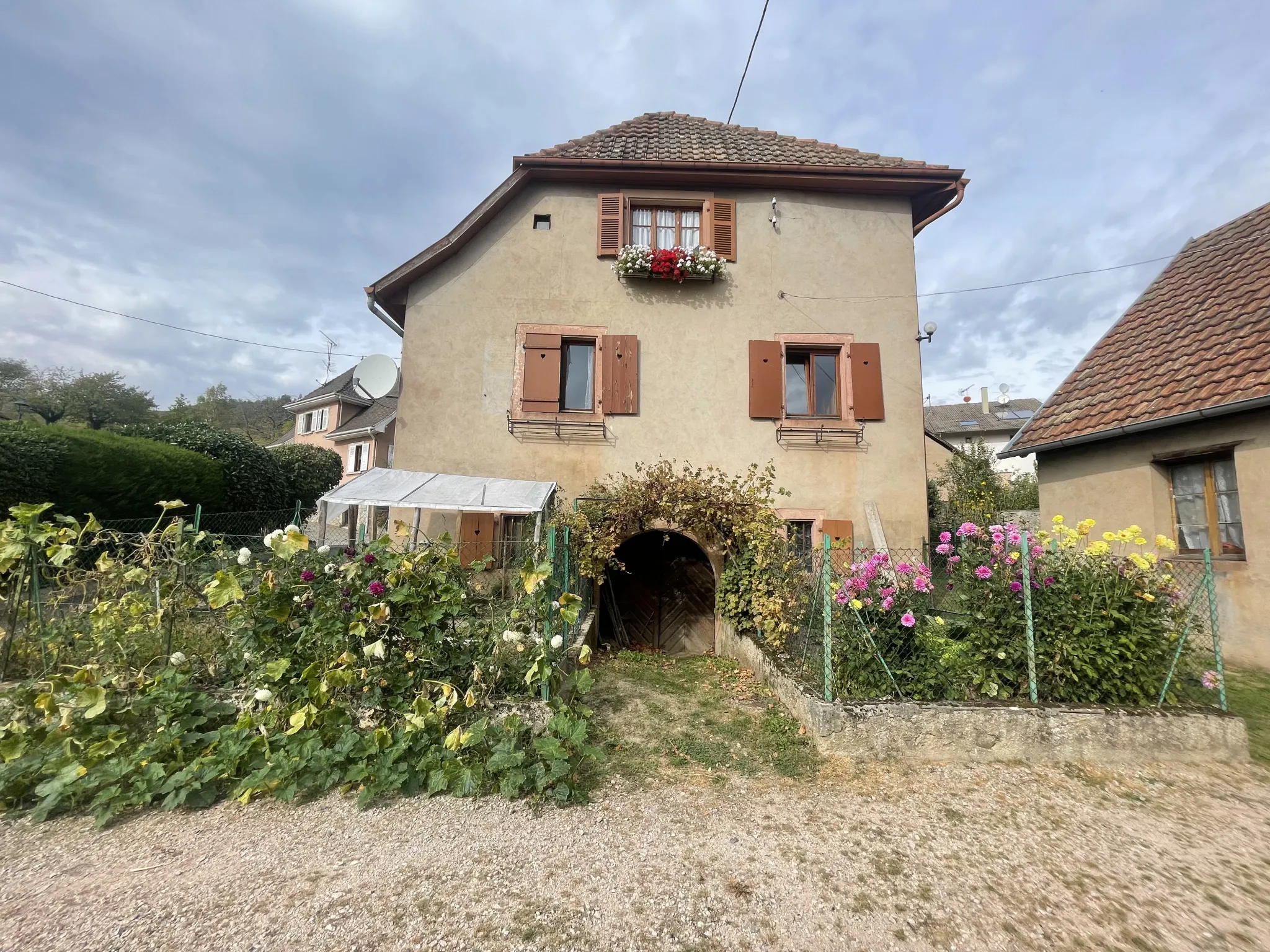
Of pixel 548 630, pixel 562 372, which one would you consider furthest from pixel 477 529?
pixel 548 630

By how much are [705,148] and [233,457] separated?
12.2 m

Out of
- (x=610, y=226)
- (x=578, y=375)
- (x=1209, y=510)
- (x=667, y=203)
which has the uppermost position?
(x=667, y=203)

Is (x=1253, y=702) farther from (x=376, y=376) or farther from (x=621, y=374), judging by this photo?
(x=376, y=376)

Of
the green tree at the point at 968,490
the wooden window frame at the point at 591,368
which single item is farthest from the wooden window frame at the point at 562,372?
the green tree at the point at 968,490

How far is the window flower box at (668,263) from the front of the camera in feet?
28.8

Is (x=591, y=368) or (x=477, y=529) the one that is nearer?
(x=477, y=529)

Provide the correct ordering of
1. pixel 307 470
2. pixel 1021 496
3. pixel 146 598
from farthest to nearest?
pixel 1021 496, pixel 307 470, pixel 146 598

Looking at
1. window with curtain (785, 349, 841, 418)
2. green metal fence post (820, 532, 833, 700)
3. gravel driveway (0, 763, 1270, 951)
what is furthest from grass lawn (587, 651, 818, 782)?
window with curtain (785, 349, 841, 418)

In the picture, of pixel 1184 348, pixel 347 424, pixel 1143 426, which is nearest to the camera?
pixel 1143 426

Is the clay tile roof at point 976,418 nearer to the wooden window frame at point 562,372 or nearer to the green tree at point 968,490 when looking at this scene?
the green tree at point 968,490

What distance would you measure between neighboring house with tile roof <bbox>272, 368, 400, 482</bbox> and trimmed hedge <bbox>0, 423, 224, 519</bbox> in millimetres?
9940

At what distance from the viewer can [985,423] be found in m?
35.7

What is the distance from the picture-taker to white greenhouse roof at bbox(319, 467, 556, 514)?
22.3 feet

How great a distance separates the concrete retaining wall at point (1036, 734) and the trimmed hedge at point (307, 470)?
597 inches
